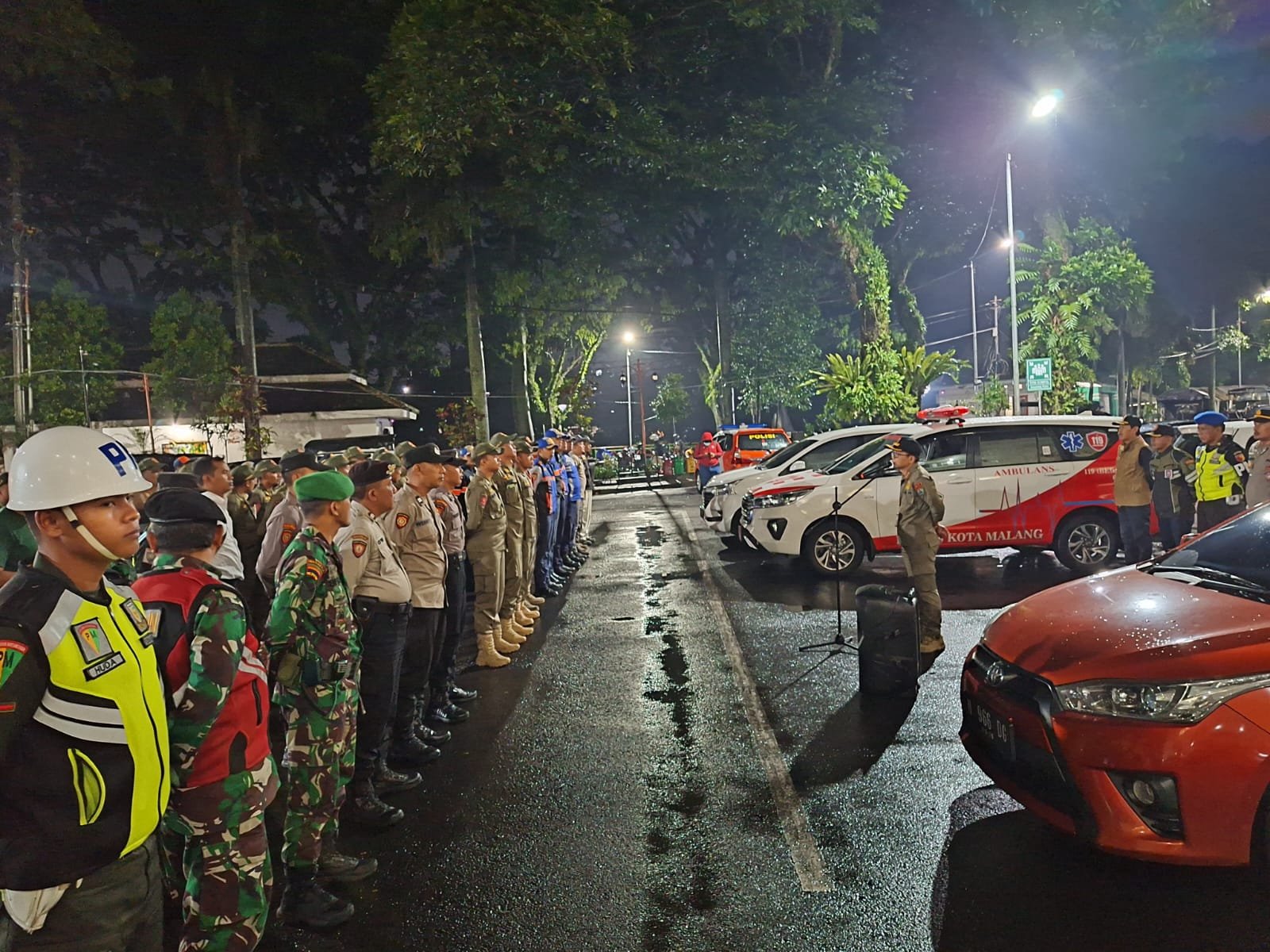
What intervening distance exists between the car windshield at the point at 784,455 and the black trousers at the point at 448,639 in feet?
27.5

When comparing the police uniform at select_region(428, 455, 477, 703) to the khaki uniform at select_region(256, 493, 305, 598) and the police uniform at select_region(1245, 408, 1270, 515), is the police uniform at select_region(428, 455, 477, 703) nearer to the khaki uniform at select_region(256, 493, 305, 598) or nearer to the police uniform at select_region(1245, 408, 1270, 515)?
the khaki uniform at select_region(256, 493, 305, 598)

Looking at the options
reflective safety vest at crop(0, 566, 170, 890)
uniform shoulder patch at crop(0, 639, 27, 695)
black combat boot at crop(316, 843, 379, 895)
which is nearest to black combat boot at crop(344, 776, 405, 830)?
black combat boot at crop(316, 843, 379, 895)

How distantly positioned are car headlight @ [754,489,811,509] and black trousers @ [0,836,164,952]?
9452 mm

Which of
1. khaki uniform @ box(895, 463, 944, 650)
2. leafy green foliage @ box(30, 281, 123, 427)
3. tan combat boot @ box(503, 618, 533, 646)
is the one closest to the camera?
khaki uniform @ box(895, 463, 944, 650)

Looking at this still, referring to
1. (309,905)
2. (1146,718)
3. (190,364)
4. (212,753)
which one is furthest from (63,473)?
(190,364)

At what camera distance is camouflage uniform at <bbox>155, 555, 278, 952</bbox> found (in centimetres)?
248

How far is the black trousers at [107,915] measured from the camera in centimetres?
196

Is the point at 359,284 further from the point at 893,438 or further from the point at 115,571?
the point at 115,571

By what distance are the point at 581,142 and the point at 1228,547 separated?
77.9 ft

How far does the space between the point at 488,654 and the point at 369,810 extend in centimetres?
313

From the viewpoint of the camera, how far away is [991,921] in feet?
11.1

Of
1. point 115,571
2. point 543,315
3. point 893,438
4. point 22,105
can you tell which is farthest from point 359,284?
point 115,571

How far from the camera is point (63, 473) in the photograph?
2162 mm

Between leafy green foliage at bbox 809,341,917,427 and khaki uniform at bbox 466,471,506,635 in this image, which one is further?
leafy green foliage at bbox 809,341,917,427
